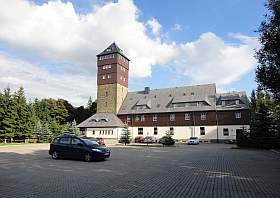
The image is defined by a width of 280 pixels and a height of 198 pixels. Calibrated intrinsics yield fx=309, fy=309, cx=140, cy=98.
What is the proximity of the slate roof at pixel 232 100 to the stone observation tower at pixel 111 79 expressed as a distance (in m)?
23.2

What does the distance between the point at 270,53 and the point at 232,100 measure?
1699 inches

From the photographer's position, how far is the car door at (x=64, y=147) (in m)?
21.0

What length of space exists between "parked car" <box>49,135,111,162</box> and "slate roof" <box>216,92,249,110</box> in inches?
1700

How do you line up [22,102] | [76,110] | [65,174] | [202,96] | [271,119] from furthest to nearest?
[76,110]
[202,96]
[22,102]
[271,119]
[65,174]

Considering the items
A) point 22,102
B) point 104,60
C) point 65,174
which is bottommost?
point 65,174

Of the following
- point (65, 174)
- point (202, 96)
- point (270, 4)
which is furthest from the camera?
point (202, 96)

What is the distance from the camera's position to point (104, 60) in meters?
74.7

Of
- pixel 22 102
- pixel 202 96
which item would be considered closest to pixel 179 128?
pixel 202 96

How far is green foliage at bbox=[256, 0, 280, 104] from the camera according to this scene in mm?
17391

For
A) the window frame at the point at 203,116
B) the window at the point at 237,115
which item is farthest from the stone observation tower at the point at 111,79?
the window at the point at 237,115

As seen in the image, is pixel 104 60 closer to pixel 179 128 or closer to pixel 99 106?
pixel 99 106

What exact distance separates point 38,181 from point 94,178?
216cm

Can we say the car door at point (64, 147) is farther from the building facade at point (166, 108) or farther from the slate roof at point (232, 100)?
the slate roof at point (232, 100)

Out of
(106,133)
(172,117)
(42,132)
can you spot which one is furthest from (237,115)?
(42,132)
